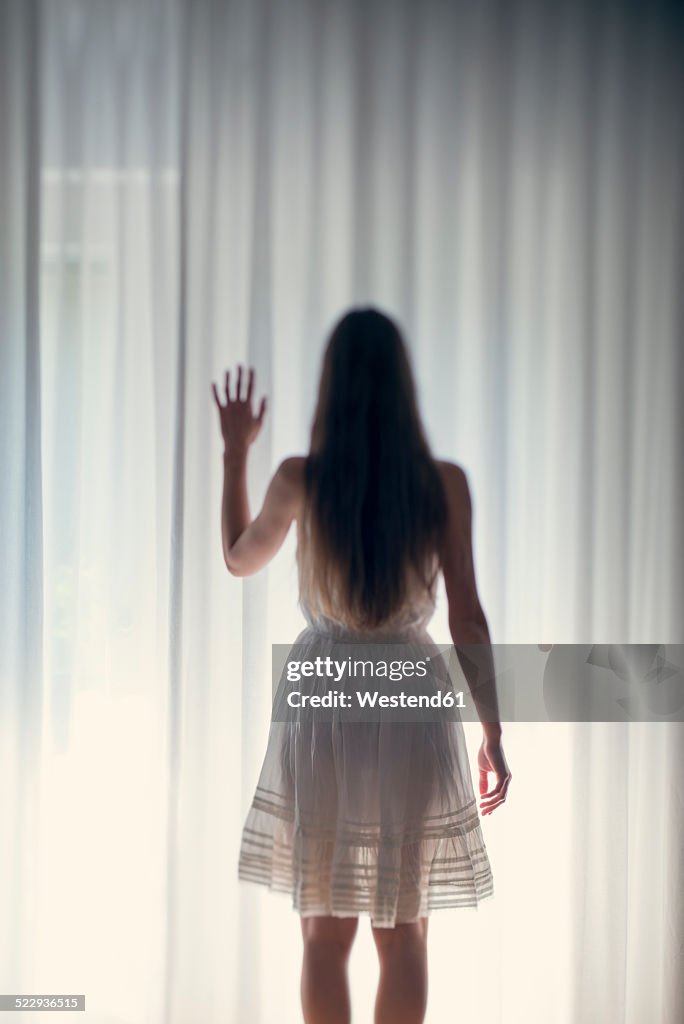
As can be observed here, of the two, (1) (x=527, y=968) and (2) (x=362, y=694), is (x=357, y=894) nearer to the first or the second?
(2) (x=362, y=694)

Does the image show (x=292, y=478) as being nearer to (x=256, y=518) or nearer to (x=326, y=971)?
(x=256, y=518)

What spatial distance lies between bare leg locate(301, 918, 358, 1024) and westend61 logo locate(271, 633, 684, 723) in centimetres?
38

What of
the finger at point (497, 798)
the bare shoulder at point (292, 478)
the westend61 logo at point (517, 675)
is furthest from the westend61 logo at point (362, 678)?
the bare shoulder at point (292, 478)

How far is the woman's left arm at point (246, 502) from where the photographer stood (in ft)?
4.50

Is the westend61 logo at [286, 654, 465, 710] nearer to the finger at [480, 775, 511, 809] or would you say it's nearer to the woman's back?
the woman's back

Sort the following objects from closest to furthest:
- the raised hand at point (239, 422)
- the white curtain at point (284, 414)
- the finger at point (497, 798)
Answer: the finger at point (497, 798) → the raised hand at point (239, 422) → the white curtain at point (284, 414)

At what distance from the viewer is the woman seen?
4.32 feet

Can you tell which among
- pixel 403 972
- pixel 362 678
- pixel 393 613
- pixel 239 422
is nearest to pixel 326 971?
pixel 403 972

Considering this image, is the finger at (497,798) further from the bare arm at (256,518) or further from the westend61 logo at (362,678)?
the bare arm at (256,518)

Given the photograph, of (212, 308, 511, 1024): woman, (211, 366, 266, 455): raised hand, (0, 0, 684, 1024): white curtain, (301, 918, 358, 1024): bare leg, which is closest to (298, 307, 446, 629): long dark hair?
(212, 308, 511, 1024): woman

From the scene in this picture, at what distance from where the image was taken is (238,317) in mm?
1727

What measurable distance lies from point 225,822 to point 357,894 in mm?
513

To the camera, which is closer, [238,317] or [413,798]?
[413,798]

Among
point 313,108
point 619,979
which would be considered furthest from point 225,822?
point 313,108
